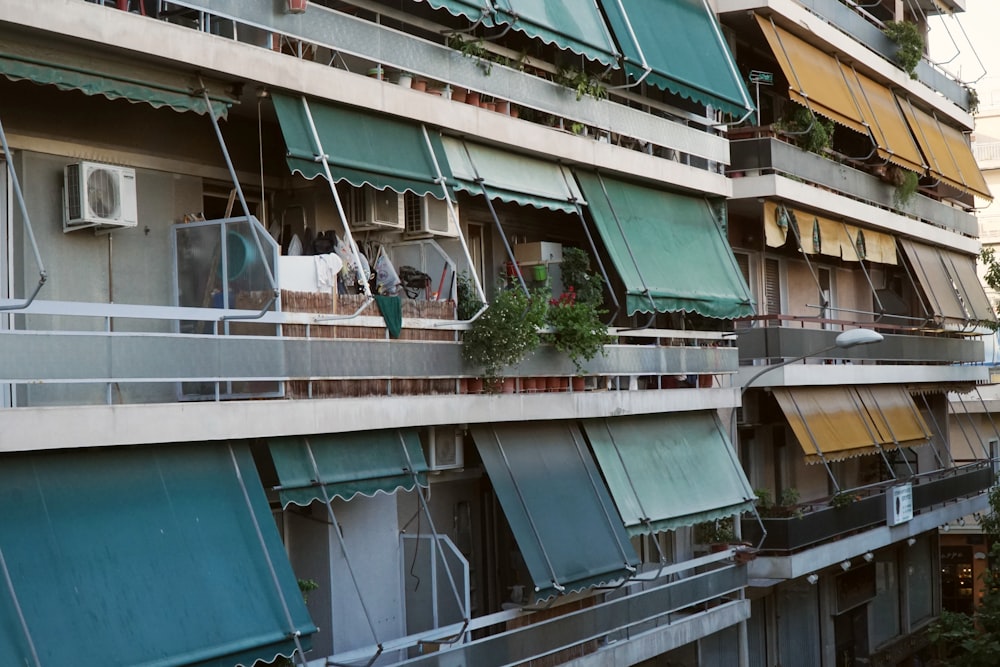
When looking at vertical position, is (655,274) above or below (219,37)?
below

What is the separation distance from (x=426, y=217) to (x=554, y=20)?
331 centimetres

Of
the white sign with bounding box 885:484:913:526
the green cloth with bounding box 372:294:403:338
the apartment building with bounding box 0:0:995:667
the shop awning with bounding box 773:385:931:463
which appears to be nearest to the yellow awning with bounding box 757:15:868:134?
the apartment building with bounding box 0:0:995:667

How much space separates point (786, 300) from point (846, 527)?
15.9ft

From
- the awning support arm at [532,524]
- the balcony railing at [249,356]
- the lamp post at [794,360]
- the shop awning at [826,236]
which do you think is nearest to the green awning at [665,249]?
the balcony railing at [249,356]

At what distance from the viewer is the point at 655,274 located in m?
19.8

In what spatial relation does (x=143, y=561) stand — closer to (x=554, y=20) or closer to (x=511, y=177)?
(x=511, y=177)

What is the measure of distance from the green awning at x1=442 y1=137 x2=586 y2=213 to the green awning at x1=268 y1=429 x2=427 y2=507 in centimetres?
320

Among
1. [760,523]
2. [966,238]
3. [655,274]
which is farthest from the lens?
[966,238]

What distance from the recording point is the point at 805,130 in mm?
25562

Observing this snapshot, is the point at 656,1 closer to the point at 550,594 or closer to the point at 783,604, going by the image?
the point at 550,594

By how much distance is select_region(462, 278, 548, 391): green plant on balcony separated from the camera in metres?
16.0

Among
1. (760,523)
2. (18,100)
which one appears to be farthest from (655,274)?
(18,100)

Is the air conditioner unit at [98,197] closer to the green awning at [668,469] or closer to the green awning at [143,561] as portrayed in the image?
the green awning at [143,561]

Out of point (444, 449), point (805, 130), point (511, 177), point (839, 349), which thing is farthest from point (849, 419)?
point (444, 449)
